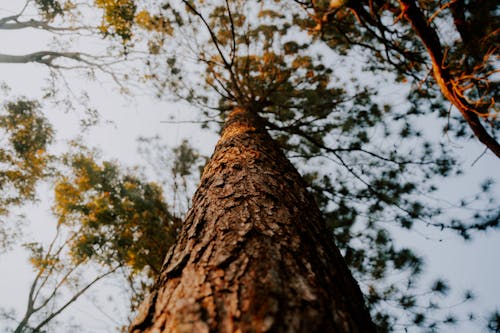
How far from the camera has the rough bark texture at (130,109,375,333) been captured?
Answer: 1.90ft

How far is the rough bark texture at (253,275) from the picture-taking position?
58 centimetres

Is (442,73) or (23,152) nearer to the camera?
(442,73)

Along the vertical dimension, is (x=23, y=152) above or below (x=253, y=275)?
above

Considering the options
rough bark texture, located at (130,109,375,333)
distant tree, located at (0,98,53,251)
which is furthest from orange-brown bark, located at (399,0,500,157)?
distant tree, located at (0,98,53,251)

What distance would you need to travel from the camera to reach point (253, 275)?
2.27ft

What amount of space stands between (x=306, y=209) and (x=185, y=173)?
4.66 meters

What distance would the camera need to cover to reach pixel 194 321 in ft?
1.87

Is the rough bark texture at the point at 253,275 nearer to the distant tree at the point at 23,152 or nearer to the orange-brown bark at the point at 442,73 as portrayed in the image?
the orange-brown bark at the point at 442,73

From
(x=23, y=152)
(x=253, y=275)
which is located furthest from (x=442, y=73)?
(x=23, y=152)

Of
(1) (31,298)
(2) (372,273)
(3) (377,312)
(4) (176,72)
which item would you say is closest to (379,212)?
(2) (372,273)

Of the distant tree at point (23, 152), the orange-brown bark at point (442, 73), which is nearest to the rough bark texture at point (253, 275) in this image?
the orange-brown bark at point (442, 73)

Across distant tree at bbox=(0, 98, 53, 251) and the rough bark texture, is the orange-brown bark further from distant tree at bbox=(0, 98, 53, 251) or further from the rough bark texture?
distant tree at bbox=(0, 98, 53, 251)

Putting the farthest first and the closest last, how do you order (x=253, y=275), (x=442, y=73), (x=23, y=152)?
1. (x=23, y=152)
2. (x=442, y=73)
3. (x=253, y=275)

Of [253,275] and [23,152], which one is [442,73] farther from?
[23,152]
